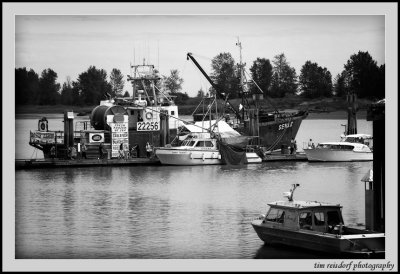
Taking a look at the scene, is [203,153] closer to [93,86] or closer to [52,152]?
[52,152]

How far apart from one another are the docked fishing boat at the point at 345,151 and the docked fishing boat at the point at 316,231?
64.7 feet

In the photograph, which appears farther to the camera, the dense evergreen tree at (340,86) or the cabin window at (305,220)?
the dense evergreen tree at (340,86)

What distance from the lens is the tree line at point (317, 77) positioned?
24.4 meters

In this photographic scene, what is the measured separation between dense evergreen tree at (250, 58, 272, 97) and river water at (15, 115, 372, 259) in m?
3.08

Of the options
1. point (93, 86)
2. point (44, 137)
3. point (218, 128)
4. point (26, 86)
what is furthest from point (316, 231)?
point (218, 128)

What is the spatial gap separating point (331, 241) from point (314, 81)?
33.8ft

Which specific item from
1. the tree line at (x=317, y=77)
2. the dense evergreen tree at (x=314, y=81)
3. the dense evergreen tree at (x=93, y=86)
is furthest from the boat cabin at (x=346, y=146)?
the dense evergreen tree at (x=93, y=86)

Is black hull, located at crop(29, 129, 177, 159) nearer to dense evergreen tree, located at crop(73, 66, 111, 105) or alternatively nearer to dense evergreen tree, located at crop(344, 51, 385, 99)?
dense evergreen tree, located at crop(73, 66, 111, 105)

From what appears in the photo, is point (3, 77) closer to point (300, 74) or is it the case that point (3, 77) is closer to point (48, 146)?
point (300, 74)

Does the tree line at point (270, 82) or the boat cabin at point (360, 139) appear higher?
the tree line at point (270, 82)

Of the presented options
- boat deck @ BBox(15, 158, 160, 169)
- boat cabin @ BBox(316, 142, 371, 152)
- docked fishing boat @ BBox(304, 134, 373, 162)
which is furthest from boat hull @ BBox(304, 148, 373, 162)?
boat deck @ BBox(15, 158, 160, 169)

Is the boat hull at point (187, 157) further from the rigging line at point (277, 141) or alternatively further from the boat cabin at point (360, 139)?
the rigging line at point (277, 141)

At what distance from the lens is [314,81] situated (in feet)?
91.6

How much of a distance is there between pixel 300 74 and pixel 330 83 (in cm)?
111
